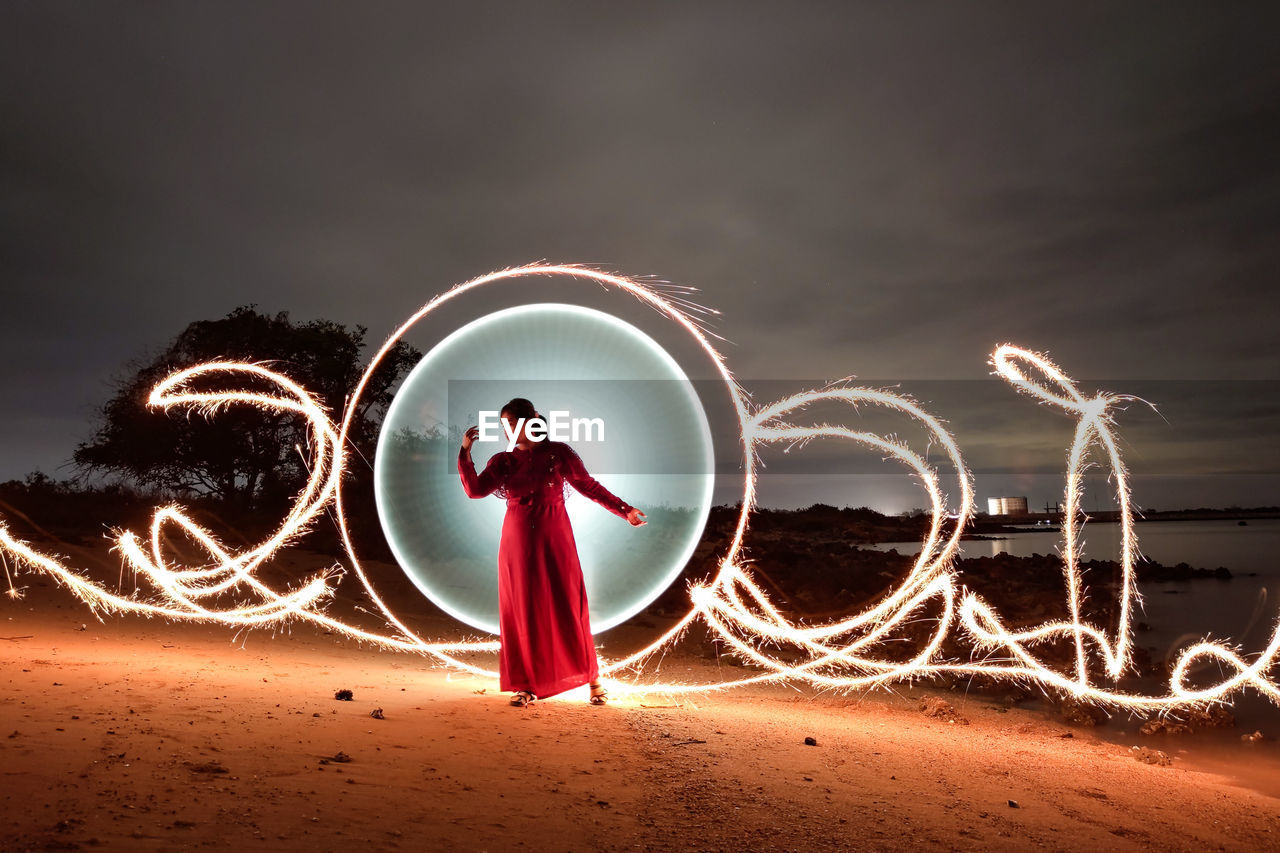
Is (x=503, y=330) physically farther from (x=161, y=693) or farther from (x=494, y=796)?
(x=494, y=796)

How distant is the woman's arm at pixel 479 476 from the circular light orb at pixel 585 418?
3.44 ft

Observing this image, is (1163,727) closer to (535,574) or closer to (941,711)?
(941,711)

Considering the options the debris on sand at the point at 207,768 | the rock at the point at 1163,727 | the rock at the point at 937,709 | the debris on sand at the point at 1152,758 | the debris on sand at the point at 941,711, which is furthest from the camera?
the rock at the point at 1163,727

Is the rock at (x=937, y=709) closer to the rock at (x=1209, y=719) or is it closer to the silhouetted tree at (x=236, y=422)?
the rock at (x=1209, y=719)

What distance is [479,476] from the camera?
5.79 meters

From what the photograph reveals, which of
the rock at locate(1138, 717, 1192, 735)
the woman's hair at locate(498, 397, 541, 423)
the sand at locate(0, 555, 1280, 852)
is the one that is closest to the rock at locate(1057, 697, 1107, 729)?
the rock at locate(1138, 717, 1192, 735)

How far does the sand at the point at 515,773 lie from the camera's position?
304 centimetres

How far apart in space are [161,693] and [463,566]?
2.70 metres

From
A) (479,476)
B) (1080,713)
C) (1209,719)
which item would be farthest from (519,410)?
(1209,719)

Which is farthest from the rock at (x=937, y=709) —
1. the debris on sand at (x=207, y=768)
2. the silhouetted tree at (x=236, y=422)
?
the silhouetted tree at (x=236, y=422)

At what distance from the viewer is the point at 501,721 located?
4898 mm

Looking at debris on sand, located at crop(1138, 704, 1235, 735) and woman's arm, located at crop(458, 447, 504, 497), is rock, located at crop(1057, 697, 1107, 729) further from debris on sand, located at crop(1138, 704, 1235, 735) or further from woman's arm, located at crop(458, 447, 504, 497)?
woman's arm, located at crop(458, 447, 504, 497)

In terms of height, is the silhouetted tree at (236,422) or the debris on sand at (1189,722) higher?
the silhouetted tree at (236,422)

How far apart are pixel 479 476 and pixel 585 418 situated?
1354 mm
